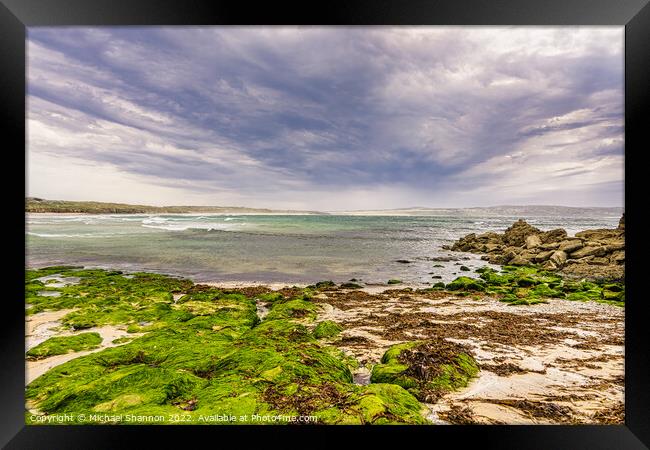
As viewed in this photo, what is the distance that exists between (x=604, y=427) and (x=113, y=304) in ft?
29.6

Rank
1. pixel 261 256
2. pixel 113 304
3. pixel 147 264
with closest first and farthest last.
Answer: pixel 113 304, pixel 147 264, pixel 261 256

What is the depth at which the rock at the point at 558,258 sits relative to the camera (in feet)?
37.0

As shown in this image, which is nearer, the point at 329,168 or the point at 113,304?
the point at 113,304

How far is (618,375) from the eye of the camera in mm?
3443

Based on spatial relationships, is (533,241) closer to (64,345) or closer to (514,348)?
(514,348)

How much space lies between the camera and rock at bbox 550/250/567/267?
11266mm

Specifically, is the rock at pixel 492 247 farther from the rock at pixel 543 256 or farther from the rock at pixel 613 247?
the rock at pixel 613 247

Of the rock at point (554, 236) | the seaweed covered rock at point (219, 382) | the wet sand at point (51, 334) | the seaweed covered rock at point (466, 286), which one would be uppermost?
the rock at point (554, 236)

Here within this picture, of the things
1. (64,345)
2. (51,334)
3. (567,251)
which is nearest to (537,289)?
(567,251)

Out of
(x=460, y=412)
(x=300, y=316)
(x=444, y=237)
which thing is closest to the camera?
(x=460, y=412)

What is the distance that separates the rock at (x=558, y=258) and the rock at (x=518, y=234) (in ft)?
11.2

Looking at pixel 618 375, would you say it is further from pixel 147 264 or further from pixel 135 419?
pixel 147 264

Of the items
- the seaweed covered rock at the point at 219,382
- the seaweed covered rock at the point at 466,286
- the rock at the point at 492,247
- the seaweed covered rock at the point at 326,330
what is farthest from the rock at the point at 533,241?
the seaweed covered rock at the point at 219,382

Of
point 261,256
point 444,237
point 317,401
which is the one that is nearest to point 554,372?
point 317,401
